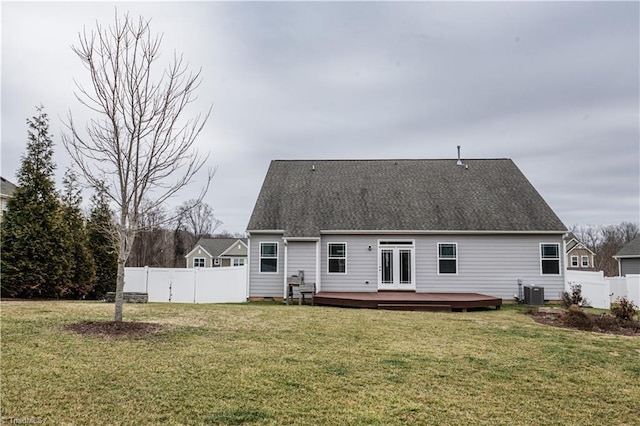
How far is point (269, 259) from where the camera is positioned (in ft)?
54.0

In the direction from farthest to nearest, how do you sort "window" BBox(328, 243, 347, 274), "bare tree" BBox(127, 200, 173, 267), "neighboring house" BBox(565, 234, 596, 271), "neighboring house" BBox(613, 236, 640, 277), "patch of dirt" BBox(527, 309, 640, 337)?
"neighboring house" BBox(565, 234, 596, 271)
"bare tree" BBox(127, 200, 173, 267)
"neighboring house" BBox(613, 236, 640, 277)
"window" BBox(328, 243, 347, 274)
"patch of dirt" BBox(527, 309, 640, 337)

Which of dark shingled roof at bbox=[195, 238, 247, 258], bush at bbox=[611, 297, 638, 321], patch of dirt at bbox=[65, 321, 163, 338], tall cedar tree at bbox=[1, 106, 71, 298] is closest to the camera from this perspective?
patch of dirt at bbox=[65, 321, 163, 338]

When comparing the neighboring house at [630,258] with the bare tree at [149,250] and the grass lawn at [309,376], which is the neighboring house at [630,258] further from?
the bare tree at [149,250]

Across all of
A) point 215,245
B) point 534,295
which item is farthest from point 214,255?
point 534,295

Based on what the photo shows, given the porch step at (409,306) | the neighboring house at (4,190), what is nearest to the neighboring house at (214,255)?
the neighboring house at (4,190)

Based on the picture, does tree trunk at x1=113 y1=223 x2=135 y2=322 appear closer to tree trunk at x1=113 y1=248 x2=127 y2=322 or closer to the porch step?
tree trunk at x1=113 y1=248 x2=127 y2=322

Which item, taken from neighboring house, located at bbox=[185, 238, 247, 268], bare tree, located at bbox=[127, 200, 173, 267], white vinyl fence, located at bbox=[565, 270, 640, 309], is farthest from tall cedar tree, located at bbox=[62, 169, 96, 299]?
neighboring house, located at bbox=[185, 238, 247, 268]

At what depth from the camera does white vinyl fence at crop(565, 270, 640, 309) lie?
1597 centimetres

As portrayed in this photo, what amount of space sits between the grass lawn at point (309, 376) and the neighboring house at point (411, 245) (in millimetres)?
7109

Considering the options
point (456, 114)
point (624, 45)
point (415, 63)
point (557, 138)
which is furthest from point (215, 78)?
point (557, 138)

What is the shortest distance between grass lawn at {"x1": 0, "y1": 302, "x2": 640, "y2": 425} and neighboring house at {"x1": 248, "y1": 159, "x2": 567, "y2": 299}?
7.11 meters

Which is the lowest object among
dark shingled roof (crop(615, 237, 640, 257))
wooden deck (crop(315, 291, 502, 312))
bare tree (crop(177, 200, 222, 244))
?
wooden deck (crop(315, 291, 502, 312))

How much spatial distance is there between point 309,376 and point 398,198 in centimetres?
1327

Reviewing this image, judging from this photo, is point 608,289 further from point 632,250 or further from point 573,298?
point 632,250
